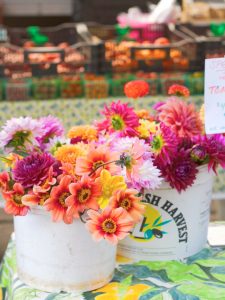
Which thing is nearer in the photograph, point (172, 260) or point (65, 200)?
point (65, 200)

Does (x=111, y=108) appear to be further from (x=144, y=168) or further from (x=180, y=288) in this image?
(x=180, y=288)

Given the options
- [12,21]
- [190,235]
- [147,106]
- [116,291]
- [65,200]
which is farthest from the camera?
[12,21]

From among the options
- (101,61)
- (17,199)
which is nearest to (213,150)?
(17,199)

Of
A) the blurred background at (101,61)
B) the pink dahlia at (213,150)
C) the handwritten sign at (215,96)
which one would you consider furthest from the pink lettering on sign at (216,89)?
the blurred background at (101,61)

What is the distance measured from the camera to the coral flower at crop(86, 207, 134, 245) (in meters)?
0.97

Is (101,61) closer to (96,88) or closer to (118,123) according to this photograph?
(96,88)

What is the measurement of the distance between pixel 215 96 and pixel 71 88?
2.28 metres

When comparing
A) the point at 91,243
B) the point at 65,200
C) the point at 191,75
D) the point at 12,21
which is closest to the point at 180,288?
the point at 91,243

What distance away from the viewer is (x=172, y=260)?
1263 mm

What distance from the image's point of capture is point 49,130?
125 cm

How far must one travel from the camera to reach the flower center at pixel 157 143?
115cm

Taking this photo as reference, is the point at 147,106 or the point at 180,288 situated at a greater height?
the point at 147,106

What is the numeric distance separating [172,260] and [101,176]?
13.9 inches

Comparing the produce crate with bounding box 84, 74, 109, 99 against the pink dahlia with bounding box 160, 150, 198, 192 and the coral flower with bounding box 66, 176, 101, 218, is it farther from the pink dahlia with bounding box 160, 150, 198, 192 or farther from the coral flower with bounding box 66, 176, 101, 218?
the coral flower with bounding box 66, 176, 101, 218
